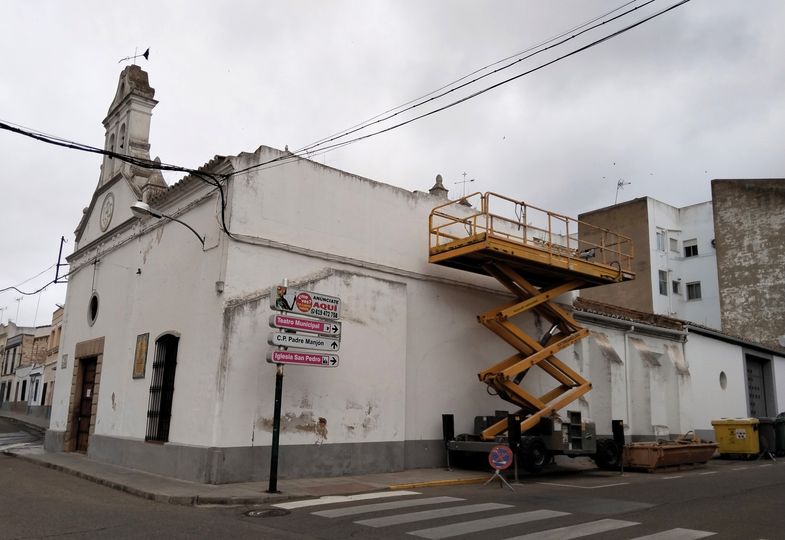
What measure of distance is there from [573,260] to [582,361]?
5.23 metres

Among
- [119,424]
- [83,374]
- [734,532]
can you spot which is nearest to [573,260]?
[734,532]

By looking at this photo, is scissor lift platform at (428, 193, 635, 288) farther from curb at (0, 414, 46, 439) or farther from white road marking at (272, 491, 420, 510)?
curb at (0, 414, 46, 439)

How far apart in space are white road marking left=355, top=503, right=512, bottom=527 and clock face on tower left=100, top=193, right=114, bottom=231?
1378 cm

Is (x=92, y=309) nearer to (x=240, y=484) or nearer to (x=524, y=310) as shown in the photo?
(x=240, y=484)

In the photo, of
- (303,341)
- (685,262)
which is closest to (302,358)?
(303,341)

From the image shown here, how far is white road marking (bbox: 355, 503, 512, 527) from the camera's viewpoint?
8.67 meters

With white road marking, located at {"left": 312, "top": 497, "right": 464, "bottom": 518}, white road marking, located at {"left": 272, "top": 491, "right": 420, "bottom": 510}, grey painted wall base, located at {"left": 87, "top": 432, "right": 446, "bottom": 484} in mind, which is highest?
grey painted wall base, located at {"left": 87, "top": 432, "right": 446, "bottom": 484}

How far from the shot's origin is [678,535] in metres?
7.84

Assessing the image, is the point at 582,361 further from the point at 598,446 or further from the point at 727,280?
the point at 727,280

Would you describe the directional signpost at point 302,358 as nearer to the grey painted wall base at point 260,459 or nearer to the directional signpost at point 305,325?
the directional signpost at point 305,325

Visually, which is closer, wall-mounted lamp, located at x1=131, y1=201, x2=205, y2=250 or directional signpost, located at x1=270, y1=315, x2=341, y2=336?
directional signpost, located at x1=270, y1=315, x2=341, y2=336

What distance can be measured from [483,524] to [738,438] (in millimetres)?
16008

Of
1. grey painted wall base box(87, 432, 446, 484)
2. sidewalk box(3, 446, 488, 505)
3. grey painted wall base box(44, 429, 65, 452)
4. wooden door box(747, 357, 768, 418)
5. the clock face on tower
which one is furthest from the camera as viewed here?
wooden door box(747, 357, 768, 418)

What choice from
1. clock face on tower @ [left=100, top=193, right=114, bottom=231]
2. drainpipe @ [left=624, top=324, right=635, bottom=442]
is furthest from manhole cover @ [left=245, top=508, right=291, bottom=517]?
drainpipe @ [left=624, top=324, right=635, bottom=442]
